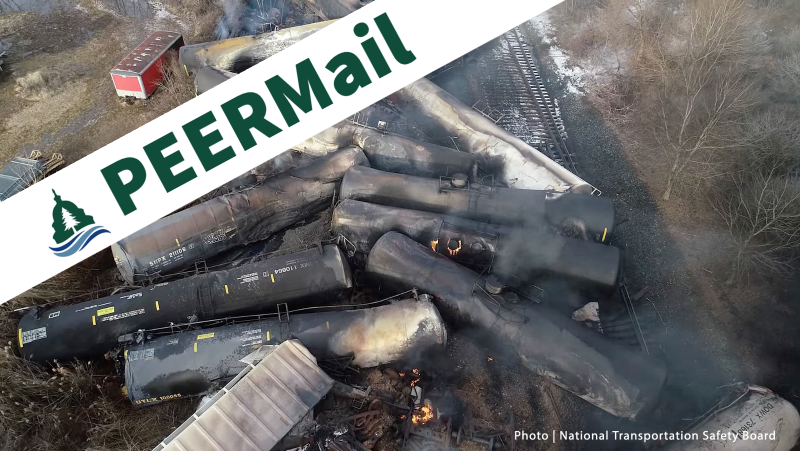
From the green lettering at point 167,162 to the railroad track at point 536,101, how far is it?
484 inches

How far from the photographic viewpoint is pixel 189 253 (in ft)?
45.4

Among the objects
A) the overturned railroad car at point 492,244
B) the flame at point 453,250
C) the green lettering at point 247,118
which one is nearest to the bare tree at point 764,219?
the overturned railroad car at point 492,244

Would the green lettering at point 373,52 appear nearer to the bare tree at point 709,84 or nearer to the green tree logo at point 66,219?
the green tree logo at point 66,219

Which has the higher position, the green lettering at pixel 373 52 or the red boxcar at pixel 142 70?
the green lettering at pixel 373 52

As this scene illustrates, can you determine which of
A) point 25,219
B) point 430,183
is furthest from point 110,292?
point 430,183

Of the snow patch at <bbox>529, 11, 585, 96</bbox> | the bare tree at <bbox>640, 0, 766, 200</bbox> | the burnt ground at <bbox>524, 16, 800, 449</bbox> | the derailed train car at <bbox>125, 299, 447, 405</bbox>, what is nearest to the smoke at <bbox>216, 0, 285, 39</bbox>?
the snow patch at <bbox>529, 11, 585, 96</bbox>

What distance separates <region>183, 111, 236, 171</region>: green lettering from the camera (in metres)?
10.5

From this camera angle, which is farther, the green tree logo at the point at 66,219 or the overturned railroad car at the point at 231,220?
the overturned railroad car at the point at 231,220

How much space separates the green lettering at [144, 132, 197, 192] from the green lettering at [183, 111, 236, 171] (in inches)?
12.9

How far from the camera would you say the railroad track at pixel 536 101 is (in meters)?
17.8

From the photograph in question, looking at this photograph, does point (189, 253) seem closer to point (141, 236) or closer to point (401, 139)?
point (141, 236)

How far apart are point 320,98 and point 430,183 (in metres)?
4.45

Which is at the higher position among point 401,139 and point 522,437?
point 401,139

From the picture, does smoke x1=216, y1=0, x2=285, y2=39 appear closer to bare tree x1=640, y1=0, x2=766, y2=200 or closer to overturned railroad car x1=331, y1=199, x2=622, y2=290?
overturned railroad car x1=331, y1=199, x2=622, y2=290
